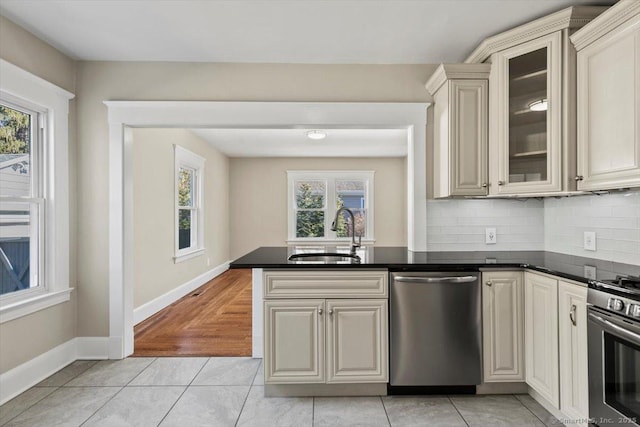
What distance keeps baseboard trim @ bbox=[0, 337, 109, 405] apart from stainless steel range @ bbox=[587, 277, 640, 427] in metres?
3.33

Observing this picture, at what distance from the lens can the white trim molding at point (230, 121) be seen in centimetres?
302

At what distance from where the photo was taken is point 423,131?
9.93 feet

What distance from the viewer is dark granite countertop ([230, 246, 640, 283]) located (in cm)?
200

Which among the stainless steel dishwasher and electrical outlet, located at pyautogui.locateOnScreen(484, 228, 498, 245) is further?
electrical outlet, located at pyautogui.locateOnScreen(484, 228, 498, 245)

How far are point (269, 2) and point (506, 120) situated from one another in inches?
66.5

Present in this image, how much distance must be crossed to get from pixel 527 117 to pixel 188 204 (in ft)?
15.9

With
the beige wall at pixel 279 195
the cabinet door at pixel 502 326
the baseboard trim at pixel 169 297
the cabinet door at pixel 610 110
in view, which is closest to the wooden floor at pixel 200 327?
the baseboard trim at pixel 169 297

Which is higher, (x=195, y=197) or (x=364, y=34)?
(x=364, y=34)

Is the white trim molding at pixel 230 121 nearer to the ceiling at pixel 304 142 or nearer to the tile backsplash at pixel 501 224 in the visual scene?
the tile backsplash at pixel 501 224

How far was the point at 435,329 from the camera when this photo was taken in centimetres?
234

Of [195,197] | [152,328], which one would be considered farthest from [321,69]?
[195,197]

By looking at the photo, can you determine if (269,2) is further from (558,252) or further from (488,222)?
(558,252)

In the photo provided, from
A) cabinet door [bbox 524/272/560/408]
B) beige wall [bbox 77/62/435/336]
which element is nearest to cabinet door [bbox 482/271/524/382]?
cabinet door [bbox 524/272/560/408]

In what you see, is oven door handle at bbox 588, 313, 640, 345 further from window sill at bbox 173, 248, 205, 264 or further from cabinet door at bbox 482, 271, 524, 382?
window sill at bbox 173, 248, 205, 264
